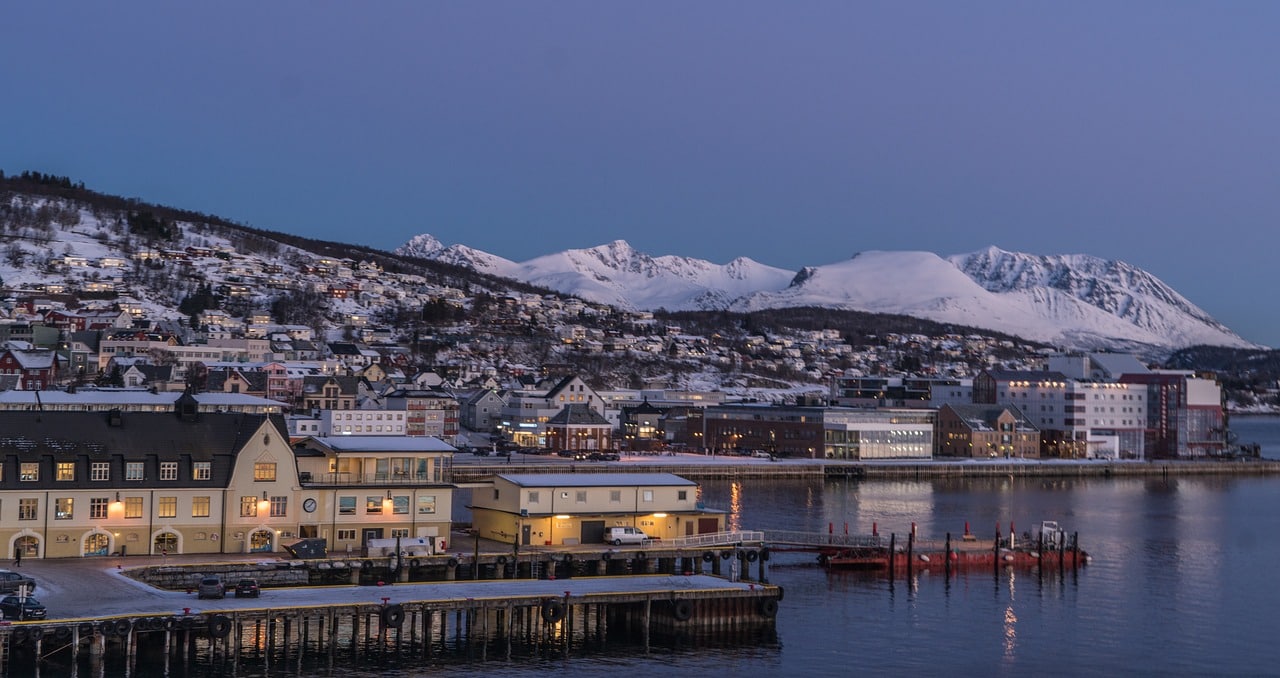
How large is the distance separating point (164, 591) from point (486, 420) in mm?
94033

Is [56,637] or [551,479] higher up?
[551,479]

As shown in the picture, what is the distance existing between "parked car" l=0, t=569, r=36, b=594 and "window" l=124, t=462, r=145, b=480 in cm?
657

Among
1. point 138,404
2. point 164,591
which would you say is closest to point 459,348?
point 138,404

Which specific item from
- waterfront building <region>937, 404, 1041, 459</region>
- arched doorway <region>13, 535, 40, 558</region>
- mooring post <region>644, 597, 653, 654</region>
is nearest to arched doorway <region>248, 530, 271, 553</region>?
arched doorway <region>13, 535, 40, 558</region>

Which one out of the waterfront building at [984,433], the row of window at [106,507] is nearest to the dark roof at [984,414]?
the waterfront building at [984,433]

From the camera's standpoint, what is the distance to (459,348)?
181 metres

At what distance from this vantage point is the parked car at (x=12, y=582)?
32.8 metres

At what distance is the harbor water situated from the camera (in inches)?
1411

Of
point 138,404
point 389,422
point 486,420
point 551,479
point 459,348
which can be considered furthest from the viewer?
point 459,348

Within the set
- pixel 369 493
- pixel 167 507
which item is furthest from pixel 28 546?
pixel 369 493

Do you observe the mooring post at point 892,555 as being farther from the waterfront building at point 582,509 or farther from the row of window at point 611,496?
the row of window at point 611,496

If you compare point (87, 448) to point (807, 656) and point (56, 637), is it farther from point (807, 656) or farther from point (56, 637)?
point (807, 656)

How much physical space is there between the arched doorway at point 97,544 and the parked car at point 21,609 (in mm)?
7899

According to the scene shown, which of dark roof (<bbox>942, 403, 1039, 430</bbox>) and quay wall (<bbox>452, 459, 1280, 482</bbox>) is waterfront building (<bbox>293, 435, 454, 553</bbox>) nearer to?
quay wall (<bbox>452, 459, 1280, 482</bbox>)
